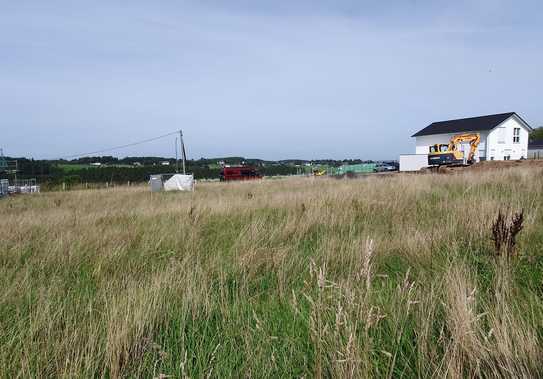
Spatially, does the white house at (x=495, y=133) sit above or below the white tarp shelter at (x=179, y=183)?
above

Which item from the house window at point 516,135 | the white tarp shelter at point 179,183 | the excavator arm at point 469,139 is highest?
the house window at point 516,135

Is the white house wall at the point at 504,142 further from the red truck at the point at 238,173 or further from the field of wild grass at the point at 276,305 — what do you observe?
the field of wild grass at the point at 276,305

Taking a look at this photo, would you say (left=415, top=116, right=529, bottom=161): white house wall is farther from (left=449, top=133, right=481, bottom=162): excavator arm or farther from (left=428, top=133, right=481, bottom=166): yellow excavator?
(left=428, top=133, right=481, bottom=166): yellow excavator

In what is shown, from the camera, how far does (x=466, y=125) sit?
4756 cm

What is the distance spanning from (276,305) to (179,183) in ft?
76.1

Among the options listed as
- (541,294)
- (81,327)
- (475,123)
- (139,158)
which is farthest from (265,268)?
(139,158)

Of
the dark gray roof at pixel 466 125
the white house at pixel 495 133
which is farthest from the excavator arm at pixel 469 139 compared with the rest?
the dark gray roof at pixel 466 125

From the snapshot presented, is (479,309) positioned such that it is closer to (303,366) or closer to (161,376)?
(303,366)

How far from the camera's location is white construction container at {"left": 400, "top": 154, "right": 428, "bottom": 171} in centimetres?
4338

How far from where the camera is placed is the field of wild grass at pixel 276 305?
1.36 metres

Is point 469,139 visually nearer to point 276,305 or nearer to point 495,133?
point 495,133

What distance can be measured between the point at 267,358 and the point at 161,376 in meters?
0.57

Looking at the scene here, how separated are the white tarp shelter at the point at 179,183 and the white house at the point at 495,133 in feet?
133

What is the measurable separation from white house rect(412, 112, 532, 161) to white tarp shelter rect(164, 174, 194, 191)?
40.6 meters
